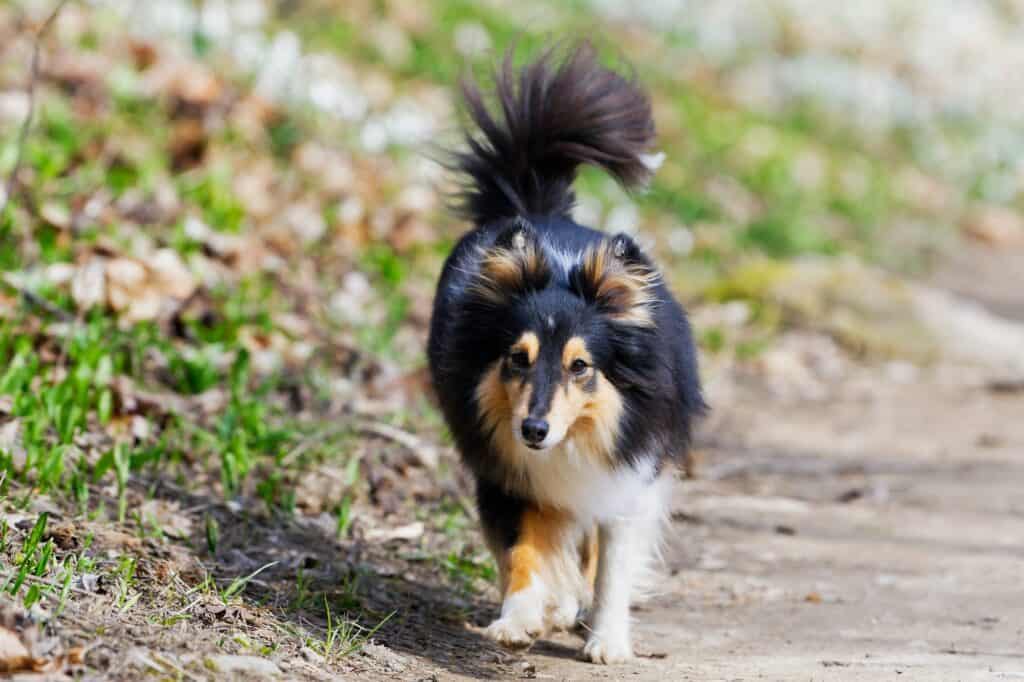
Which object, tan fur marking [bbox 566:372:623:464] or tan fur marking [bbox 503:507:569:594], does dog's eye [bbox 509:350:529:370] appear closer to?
tan fur marking [bbox 566:372:623:464]

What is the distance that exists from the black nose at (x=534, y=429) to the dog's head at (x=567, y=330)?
0.09 meters

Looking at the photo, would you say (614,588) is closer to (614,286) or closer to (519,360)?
(519,360)

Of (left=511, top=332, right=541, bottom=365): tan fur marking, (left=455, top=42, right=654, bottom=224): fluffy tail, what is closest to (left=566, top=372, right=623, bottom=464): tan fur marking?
(left=511, top=332, right=541, bottom=365): tan fur marking

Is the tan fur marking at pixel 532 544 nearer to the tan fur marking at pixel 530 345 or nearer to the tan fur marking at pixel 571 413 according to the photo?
the tan fur marking at pixel 571 413

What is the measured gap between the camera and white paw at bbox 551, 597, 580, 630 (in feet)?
13.4

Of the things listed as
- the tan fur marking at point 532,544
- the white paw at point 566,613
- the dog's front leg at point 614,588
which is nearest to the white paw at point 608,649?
the dog's front leg at point 614,588

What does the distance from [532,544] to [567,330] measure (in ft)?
2.30

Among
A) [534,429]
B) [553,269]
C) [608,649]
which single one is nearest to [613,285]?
[553,269]

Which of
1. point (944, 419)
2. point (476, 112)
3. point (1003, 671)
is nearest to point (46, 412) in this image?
point (476, 112)

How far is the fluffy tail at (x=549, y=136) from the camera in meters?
4.73

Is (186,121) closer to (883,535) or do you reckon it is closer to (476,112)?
(476,112)

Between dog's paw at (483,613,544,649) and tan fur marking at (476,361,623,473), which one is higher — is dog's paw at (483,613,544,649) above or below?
below

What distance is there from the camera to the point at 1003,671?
355 centimetres

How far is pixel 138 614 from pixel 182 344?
2526mm
